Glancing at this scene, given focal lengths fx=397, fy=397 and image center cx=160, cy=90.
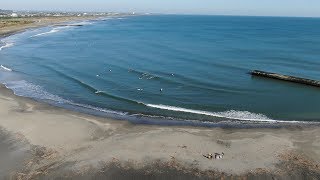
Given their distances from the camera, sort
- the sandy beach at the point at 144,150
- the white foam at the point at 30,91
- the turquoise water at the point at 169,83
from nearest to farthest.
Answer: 1. the sandy beach at the point at 144,150
2. the turquoise water at the point at 169,83
3. the white foam at the point at 30,91

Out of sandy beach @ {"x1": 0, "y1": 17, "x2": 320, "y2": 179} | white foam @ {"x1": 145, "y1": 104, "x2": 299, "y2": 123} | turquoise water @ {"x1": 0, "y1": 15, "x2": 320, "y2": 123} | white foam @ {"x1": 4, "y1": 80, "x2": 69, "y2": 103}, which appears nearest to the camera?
sandy beach @ {"x1": 0, "y1": 17, "x2": 320, "y2": 179}

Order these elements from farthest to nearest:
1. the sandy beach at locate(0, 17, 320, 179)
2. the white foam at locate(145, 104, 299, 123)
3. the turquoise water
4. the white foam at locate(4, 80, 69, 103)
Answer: the white foam at locate(4, 80, 69, 103), the turquoise water, the white foam at locate(145, 104, 299, 123), the sandy beach at locate(0, 17, 320, 179)

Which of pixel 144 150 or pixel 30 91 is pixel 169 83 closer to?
pixel 30 91

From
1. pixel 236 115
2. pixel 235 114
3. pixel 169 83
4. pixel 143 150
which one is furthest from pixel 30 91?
pixel 236 115

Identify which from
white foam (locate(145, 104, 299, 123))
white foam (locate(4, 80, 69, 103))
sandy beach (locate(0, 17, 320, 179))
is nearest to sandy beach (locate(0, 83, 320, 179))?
sandy beach (locate(0, 17, 320, 179))

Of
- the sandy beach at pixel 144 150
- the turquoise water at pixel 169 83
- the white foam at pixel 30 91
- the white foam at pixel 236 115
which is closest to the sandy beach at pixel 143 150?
the sandy beach at pixel 144 150

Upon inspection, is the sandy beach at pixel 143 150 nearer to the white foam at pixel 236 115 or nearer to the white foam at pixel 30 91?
the white foam at pixel 236 115

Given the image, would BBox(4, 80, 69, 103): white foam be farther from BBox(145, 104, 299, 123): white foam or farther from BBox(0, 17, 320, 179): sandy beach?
BBox(145, 104, 299, 123): white foam

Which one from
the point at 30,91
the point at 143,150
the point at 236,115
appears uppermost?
the point at 143,150

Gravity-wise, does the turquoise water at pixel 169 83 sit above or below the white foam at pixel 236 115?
above
